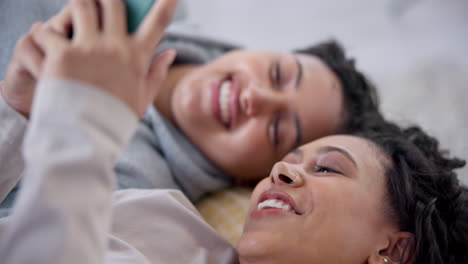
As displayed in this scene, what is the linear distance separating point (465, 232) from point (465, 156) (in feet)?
1.49

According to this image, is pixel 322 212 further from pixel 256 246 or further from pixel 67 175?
pixel 67 175

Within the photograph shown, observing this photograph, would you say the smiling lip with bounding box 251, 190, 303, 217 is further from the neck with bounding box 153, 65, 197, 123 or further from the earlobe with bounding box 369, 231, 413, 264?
the neck with bounding box 153, 65, 197, 123

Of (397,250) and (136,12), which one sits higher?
(136,12)

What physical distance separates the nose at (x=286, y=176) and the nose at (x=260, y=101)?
0.31 metres

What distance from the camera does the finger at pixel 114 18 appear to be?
474 mm

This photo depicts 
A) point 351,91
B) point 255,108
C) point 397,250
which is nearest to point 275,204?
point 397,250

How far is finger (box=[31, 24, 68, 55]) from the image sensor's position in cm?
46

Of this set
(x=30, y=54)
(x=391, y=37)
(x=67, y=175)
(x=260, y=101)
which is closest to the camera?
(x=67, y=175)

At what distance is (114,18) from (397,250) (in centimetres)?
61

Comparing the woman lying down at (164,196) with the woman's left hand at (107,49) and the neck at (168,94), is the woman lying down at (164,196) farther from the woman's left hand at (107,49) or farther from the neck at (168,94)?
the neck at (168,94)

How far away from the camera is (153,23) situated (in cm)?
49

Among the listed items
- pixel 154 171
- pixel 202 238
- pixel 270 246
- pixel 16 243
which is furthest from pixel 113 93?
pixel 154 171

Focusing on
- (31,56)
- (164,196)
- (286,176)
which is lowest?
(164,196)

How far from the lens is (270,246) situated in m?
0.68
